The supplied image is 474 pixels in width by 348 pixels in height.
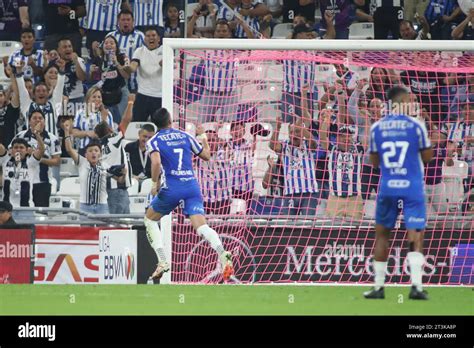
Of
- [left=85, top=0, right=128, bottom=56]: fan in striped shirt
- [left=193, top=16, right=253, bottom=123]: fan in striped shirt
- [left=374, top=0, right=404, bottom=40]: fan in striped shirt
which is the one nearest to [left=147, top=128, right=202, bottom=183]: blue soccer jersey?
[left=193, top=16, right=253, bottom=123]: fan in striped shirt

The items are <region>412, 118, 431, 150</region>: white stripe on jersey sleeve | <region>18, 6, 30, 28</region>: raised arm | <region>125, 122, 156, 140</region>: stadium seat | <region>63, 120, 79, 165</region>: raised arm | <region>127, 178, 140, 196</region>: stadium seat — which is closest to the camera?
<region>412, 118, 431, 150</region>: white stripe on jersey sleeve

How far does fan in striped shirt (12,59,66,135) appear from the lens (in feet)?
65.2

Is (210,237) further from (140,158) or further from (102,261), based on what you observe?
(140,158)

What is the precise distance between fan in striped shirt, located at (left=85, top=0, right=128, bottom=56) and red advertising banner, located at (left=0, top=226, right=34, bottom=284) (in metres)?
6.15

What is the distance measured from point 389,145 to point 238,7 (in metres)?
11.0

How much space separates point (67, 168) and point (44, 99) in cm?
141

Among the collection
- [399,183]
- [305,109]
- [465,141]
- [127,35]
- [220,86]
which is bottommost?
[465,141]

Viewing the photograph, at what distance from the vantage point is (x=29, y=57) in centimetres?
2062

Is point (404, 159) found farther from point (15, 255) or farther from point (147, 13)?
point (147, 13)

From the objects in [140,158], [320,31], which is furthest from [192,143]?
[320,31]

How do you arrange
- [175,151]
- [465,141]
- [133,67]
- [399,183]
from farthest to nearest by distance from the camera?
[133,67]
[465,141]
[175,151]
[399,183]

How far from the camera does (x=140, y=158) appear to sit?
746 inches

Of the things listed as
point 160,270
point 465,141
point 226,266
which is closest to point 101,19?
point 465,141

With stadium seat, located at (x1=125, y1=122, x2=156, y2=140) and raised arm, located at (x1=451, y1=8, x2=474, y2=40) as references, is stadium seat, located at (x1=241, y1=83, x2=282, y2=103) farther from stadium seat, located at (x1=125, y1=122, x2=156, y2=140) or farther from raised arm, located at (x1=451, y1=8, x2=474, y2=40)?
raised arm, located at (x1=451, y1=8, x2=474, y2=40)
